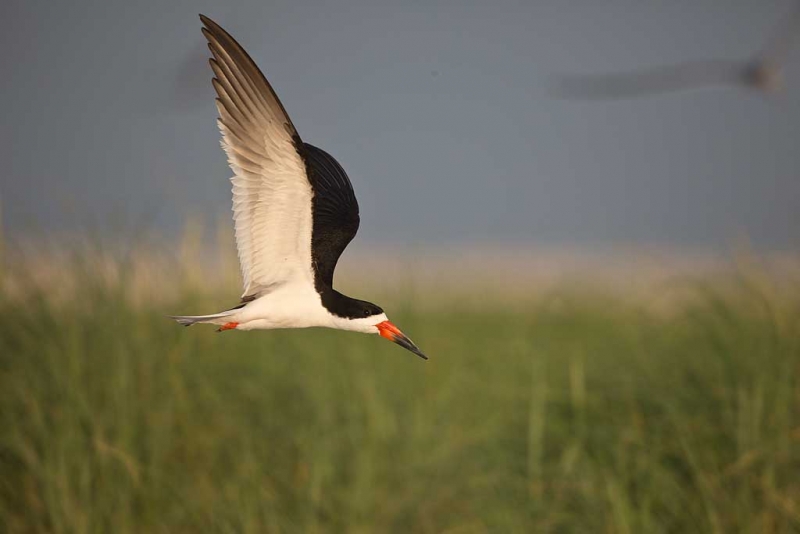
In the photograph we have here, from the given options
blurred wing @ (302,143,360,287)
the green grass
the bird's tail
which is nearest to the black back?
blurred wing @ (302,143,360,287)

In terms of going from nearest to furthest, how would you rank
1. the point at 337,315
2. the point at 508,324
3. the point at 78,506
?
the point at 337,315 < the point at 78,506 < the point at 508,324

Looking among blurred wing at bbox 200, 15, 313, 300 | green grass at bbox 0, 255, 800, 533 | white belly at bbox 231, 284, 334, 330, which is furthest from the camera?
green grass at bbox 0, 255, 800, 533

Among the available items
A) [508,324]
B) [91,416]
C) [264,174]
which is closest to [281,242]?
[264,174]

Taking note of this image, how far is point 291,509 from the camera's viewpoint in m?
5.57

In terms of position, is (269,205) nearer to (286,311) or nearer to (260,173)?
(260,173)

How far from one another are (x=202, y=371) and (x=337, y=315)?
5105mm

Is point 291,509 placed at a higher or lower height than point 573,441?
lower

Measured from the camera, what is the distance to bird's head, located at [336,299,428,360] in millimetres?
938

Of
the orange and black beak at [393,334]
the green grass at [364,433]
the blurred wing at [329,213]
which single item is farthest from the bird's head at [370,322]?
the green grass at [364,433]

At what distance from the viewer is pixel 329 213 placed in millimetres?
1825

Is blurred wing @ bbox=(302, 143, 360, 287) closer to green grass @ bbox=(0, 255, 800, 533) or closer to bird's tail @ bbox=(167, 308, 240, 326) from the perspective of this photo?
bird's tail @ bbox=(167, 308, 240, 326)

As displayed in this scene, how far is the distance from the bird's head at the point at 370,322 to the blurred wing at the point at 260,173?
0.12 metres

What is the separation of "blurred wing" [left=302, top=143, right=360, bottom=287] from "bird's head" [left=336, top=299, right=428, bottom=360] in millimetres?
115

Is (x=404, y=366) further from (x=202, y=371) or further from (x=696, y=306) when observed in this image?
(x=696, y=306)
